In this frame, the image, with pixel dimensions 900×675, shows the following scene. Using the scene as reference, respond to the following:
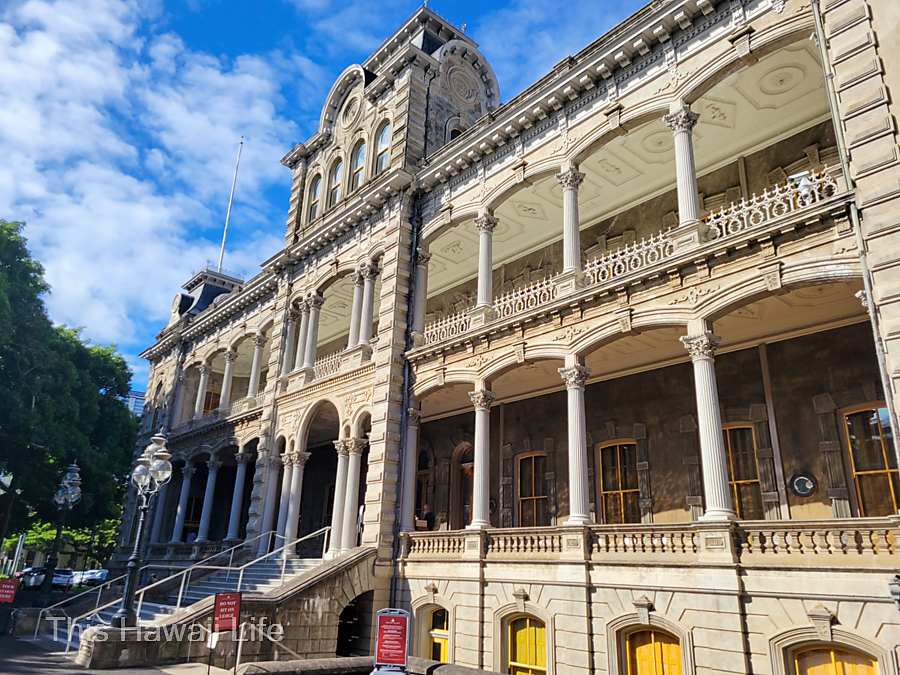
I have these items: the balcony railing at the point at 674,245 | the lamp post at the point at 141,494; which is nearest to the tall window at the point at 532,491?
the balcony railing at the point at 674,245

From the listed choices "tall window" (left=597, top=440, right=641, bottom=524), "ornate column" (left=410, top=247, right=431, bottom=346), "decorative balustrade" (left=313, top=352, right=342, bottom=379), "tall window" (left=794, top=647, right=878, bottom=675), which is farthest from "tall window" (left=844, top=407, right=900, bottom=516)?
"decorative balustrade" (left=313, top=352, right=342, bottom=379)

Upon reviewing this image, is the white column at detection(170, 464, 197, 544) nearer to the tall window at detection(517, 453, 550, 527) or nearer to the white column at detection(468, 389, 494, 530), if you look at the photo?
the tall window at detection(517, 453, 550, 527)

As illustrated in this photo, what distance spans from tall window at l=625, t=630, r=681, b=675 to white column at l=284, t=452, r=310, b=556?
11.5 m

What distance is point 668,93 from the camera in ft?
45.7

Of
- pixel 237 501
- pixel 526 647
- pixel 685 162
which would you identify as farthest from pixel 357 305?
pixel 526 647

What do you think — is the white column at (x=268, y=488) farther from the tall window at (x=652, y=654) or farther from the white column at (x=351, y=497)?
the tall window at (x=652, y=654)

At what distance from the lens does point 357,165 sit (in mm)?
23844

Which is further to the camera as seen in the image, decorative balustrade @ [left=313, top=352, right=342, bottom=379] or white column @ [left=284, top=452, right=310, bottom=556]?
decorative balustrade @ [left=313, top=352, right=342, bottom=379]

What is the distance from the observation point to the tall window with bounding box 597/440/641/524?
1614 cm

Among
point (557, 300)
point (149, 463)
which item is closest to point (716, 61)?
point (557, 300)

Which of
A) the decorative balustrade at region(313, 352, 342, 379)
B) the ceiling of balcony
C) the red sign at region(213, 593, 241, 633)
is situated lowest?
the red sign at region(213, 593, 241, 633)

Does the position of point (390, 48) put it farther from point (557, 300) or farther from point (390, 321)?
point (557, 300)

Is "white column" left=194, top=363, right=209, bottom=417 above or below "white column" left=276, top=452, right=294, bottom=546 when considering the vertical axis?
above

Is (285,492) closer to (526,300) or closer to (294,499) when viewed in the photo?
(294,499)
